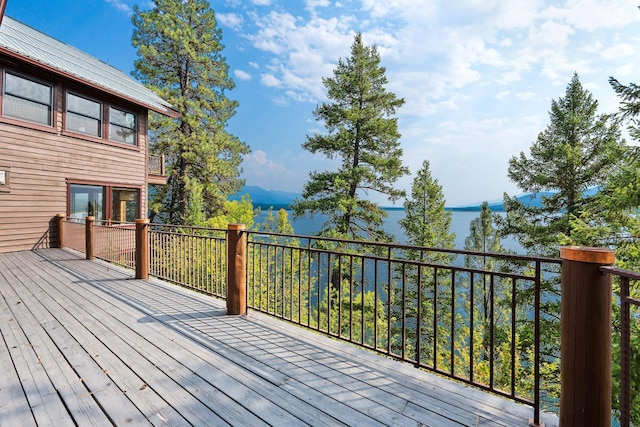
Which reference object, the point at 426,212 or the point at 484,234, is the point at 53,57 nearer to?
the point at 426,212

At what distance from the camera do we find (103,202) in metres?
9.41

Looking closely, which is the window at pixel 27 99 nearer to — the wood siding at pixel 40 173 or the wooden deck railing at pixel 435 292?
the wood siding at pixel 40 173

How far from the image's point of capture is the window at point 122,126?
9.65 meters

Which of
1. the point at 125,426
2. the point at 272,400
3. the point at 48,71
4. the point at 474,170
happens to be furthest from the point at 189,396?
the point at 474,170

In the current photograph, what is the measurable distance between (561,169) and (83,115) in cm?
1652

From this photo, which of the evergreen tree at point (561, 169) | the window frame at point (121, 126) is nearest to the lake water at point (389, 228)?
the evergreen tree at point (561, 169)

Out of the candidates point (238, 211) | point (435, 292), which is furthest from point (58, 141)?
point (238, 211)

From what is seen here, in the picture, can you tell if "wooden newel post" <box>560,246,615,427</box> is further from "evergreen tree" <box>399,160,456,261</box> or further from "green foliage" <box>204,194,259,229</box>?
"green foliage" <box>204,194,259,229</box>

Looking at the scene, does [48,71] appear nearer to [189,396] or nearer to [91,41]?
[189,396]

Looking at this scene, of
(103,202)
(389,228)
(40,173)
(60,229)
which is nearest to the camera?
(40,173)

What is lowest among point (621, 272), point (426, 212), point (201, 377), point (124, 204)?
point (201, 377)

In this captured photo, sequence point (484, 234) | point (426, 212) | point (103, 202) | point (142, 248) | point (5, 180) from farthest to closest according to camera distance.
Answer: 1. point (484, 234)
2. point (426, 212)
3. point (103, 202)
4. point (5, 180)
5. point (142, 248)

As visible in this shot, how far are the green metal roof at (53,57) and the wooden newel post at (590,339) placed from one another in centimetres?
1040

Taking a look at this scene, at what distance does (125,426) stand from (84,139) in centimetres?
974
